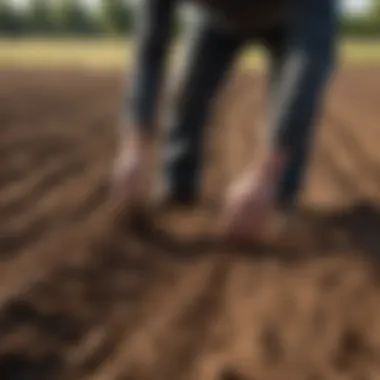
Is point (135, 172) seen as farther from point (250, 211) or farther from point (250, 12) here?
point (250, 12)

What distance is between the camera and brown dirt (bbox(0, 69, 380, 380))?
248 cm

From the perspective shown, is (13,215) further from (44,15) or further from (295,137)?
(44,15)

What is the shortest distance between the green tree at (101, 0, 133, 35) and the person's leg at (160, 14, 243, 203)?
1631 inches

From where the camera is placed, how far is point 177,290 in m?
3.19

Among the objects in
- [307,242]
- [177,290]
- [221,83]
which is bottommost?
[307,242]

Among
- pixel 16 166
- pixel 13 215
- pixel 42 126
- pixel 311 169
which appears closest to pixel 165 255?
pixel 13 215

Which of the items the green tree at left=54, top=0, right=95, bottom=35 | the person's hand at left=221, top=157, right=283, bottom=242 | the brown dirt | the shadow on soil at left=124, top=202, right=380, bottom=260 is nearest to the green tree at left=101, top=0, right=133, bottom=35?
the green tree at left=54, top=0, right=95, bottom=35

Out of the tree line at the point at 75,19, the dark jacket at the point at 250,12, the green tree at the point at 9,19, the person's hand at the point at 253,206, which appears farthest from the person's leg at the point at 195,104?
the green tree at the point at 9,19

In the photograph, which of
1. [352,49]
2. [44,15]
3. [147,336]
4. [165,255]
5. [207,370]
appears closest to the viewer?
[207,370]

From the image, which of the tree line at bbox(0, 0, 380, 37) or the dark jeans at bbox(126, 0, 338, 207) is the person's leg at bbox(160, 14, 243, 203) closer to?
the dark jeans at bbox(126, 0, 338, 207)

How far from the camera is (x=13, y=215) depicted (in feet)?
13.9

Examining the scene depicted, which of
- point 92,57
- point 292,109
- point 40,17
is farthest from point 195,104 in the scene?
point 40,17

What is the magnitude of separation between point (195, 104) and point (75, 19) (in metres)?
47.4

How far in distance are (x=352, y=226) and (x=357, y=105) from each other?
8472mm
